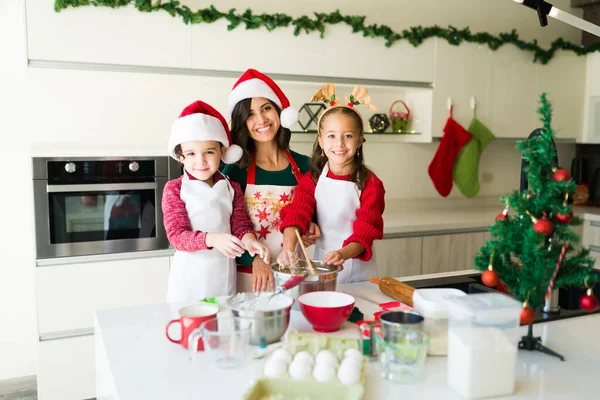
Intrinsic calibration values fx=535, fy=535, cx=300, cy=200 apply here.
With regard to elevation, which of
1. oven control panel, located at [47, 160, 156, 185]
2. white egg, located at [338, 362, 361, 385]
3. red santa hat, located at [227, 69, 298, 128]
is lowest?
white egg, located at [338, 362, 361, 385]

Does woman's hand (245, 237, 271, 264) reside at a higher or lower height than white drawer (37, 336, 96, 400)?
higher

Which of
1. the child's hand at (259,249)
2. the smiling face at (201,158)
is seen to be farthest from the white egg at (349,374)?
the smiling face at (201,158)

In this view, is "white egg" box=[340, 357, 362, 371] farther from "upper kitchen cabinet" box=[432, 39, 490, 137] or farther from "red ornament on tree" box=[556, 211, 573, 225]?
"upper kitchen cabinet" box=[432, 39, 490, 137]

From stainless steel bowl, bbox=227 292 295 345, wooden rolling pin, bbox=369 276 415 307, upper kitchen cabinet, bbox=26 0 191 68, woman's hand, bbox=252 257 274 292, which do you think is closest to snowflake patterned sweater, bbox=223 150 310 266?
woman's hand, bbox=252 257 274 292

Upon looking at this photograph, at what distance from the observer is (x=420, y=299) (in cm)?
125

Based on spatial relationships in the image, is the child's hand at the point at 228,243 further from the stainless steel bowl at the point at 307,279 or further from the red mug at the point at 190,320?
the red mug at the point at 190,320

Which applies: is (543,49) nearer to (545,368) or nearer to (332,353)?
(545,368)

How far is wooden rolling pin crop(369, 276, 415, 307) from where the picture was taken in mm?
1454

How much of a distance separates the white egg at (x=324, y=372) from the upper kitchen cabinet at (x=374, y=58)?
242 cm

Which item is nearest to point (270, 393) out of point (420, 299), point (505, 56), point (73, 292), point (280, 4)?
point (420, 299)

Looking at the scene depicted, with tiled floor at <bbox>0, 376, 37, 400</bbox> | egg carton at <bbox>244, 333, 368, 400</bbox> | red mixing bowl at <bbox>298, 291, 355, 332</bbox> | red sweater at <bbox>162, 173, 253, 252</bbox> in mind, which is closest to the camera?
egg carton at <bbox>244, 333, 368, 400</bbox>

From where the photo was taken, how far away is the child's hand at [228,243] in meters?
1.50

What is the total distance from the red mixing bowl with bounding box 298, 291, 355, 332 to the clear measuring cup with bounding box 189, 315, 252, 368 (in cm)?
18

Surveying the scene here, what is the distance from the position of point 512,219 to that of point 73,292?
2.08 metres
